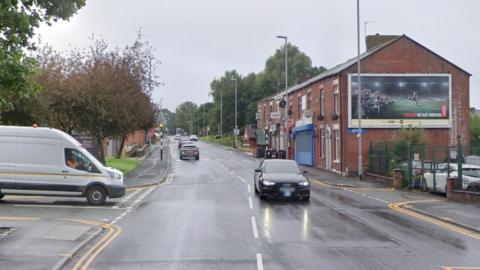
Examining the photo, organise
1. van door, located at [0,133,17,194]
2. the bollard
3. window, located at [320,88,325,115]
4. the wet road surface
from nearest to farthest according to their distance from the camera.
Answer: the wet road surface, van door, located at [0,133,17,194], the bollard, window, located at [320,88,325,115]

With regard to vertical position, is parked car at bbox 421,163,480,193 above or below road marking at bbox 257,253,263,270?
above

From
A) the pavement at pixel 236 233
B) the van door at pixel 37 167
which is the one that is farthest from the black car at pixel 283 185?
the van door at pixel 37 167

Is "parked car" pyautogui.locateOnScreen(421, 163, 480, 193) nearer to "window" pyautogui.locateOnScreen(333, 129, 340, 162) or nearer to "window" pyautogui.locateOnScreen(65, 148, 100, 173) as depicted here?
"window" pyautogui.locateOnScreen(65, 148, 100, 173)

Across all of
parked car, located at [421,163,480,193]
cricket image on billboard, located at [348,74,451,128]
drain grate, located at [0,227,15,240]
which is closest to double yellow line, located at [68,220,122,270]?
drain grate, located at [0,227,15,240]

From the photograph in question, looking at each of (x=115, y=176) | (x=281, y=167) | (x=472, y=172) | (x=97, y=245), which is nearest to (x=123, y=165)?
(x=281, y=167)

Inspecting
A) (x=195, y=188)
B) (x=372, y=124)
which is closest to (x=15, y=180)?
(x=195, y=188)

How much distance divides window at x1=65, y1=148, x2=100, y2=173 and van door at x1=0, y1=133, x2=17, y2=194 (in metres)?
1.73

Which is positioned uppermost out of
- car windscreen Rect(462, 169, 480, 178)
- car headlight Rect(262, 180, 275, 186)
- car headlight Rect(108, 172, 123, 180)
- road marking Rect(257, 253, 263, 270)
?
car headlight Rect(108, 172, 123, 180)

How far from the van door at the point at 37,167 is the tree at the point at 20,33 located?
28.7 feet

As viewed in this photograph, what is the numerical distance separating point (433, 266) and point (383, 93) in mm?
32213

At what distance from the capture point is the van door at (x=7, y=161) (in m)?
21.2

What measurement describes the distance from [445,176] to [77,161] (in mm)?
14569

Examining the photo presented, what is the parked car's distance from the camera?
24.6 m

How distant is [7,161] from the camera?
69.7ft
